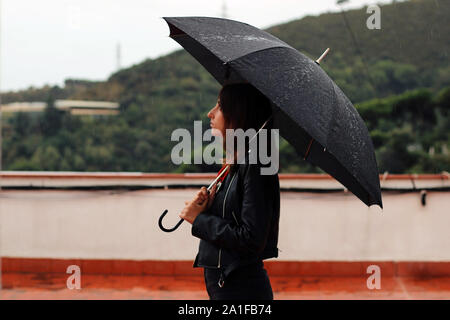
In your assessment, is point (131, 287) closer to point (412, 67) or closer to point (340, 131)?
point (340, 131)

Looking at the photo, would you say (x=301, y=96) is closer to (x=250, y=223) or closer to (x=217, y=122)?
(x=217, y=122)

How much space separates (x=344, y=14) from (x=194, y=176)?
88.9 feet

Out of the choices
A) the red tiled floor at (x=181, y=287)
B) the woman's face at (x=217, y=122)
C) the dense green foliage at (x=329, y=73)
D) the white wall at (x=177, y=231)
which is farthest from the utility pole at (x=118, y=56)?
the woman's face at (x=217, y=122)

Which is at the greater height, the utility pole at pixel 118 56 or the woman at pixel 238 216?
the utility pole at pixel 118 56

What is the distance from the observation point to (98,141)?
22.6 meters

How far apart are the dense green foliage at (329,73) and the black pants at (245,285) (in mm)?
14872

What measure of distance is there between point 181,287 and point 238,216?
2896 mm

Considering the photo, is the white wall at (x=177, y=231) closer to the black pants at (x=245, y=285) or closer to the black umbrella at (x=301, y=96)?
the black umbrella at (x=301, y=96)

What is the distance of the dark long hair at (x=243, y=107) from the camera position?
148cm

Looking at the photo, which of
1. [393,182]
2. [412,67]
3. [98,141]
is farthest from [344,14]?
[393,182]

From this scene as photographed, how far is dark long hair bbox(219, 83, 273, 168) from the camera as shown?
148cm

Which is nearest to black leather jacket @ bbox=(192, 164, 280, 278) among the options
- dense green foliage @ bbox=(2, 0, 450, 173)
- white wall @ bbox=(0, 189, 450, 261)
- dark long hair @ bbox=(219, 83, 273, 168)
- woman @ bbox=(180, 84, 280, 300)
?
woman @ bbox=(180, 84, 280, 300)

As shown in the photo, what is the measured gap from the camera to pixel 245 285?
147cm
